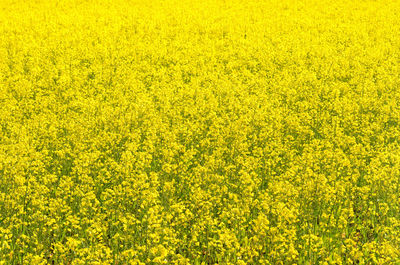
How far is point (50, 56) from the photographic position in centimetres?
1606

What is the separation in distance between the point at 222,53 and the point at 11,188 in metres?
11.4

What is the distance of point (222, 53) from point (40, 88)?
710cm

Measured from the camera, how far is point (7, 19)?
74.6 feet

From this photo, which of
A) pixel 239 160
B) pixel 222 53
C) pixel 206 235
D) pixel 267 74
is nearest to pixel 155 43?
pixel 222 53

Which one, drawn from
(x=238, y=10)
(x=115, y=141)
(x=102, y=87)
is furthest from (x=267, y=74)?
(x=238, y=10)

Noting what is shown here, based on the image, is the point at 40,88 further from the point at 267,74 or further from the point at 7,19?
the point at 7,19

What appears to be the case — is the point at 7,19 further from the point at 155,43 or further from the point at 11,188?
the point at 11,188

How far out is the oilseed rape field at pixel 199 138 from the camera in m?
5.70

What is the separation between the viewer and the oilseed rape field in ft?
18.7

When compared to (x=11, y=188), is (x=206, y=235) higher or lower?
lower

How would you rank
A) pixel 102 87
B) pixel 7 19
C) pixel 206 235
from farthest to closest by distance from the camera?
pixel 7 19, pixel 102 87, pixel 206 235

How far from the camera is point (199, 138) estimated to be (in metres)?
9.23

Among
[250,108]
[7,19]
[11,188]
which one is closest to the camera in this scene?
[11,188]

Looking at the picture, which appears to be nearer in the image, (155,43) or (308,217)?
(308,217)
